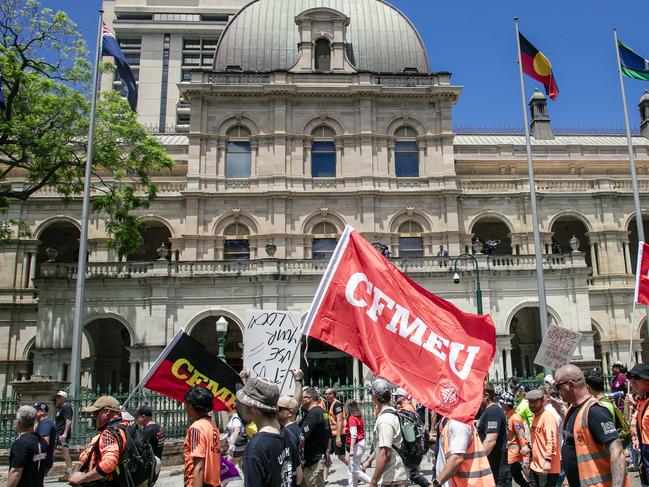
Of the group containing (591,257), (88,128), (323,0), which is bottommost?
(591,257)

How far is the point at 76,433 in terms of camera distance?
16812 millimetres

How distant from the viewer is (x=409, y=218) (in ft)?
107

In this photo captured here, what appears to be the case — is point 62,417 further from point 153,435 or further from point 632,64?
point 632,64

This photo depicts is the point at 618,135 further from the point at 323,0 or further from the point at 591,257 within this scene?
the point at 323,0

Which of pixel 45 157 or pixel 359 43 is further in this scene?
pixel 359 43

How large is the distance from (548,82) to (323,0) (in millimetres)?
19287

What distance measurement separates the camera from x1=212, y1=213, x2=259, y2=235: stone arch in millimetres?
32250

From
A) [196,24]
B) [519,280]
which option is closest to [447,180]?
[519,280]

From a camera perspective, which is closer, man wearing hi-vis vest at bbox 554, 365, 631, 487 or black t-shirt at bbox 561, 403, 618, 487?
man wearing hi-vis vest at bbox 554, 365, 631, 487

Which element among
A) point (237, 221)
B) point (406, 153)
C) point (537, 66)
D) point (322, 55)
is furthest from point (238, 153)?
point (537, 66)

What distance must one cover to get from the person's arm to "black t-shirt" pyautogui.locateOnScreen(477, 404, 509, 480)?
11.4 ft

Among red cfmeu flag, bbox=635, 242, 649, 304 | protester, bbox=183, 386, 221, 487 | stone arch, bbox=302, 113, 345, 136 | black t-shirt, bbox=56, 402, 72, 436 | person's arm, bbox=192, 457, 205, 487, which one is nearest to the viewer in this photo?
person's arm, bbox=192, 457, 205, 487

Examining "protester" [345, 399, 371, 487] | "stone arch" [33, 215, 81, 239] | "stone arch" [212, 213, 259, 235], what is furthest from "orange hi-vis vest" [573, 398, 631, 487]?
"stone arch" [33, 215, 81, 239]

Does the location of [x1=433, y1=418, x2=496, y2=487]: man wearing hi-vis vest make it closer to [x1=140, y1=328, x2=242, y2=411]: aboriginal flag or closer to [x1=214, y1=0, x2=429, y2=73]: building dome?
[x1=140, y1=328, x2=242, y2=411]: aboriginal flag
